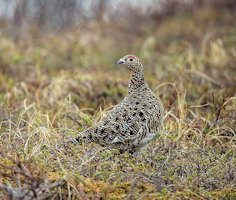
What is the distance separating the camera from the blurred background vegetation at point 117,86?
428 centimetres

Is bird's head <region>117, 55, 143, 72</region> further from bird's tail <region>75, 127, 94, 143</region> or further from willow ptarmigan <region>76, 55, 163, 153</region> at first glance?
bird's tail <region>75, 127, 94, 143</region>

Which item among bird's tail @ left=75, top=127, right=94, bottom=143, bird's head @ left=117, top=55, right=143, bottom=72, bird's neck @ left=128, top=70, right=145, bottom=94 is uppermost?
bird's head @ left=117, top=55, right=143, bottom=72

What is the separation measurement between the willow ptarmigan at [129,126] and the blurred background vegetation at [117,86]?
11 cm

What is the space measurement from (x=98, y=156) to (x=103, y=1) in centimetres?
1017

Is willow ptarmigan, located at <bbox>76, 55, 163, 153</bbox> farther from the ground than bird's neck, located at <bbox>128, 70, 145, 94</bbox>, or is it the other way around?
bird's neck, located at <bbox>128, 70, 145, 94</bbox>

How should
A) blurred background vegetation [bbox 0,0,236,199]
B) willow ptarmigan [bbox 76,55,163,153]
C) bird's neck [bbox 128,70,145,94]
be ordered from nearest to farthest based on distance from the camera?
blurred background vegetation [bbox 0,0,236,199] < willow ptarmigan [bbox 76,55,163,153] < bird's neck [bbox 128,70,145,94]

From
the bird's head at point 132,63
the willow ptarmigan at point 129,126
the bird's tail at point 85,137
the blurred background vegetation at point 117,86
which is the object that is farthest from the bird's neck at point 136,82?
the bird's tail at point 85,137

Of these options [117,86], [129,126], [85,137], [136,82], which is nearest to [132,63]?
[136,82]

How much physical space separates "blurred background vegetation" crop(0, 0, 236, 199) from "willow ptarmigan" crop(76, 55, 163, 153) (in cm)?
11

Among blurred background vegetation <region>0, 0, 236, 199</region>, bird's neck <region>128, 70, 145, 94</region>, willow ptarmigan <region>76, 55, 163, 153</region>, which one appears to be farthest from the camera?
bird's neck <region>128, 70, 145, 94</region>

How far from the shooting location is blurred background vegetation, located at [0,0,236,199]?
428 cm

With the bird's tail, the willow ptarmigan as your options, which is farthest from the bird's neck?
the bird's tail

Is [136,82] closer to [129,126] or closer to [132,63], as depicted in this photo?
[132,63]

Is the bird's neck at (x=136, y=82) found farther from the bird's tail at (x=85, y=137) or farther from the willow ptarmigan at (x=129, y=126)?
the bird's tail at (x=85, y=137)
